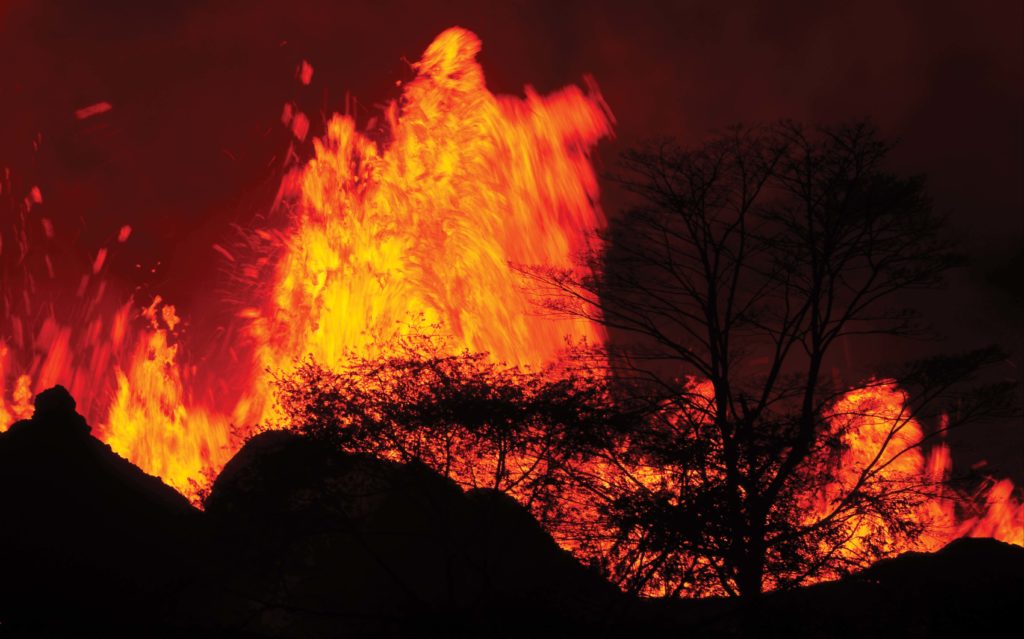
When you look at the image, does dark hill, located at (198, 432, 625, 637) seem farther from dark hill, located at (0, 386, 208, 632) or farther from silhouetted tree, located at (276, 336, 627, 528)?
dark hill, located at (0, 386, 208, 632)

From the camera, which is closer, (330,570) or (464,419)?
(464,419)

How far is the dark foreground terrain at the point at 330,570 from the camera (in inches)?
773

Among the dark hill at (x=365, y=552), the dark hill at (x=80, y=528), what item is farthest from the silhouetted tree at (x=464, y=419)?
the dark hill at (x=80, y=528)

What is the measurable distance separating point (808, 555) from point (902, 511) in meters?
3.28

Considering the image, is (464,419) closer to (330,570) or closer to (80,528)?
(330,570)

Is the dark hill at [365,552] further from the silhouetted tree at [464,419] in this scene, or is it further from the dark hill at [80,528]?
the dark hill at [80,528]

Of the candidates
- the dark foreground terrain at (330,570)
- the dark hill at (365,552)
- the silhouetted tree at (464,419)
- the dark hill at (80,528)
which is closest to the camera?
the dark foreground terrain at (330,570)

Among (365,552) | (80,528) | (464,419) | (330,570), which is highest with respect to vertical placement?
(464,419)

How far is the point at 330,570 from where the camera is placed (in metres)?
23.1

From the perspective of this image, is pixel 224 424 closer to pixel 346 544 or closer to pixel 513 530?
pixel 346 544

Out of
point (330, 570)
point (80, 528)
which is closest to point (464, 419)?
point (330, 570)

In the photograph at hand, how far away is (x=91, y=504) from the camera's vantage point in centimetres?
2519

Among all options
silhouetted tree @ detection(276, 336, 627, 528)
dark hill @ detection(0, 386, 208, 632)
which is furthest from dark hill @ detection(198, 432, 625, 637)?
dark hill @ detection(0, 386, 208, 632)

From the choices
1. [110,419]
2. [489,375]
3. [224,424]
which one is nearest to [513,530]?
[489,375]
